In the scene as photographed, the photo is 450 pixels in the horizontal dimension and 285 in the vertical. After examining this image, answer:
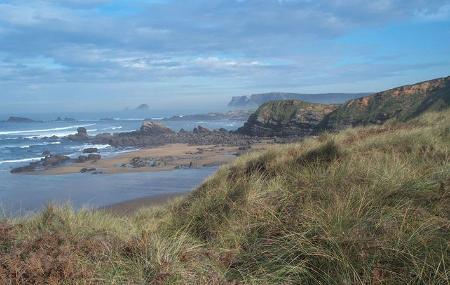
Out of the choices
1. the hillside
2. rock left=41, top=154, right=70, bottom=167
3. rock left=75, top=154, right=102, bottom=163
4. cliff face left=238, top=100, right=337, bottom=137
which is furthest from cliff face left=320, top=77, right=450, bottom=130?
the hillside

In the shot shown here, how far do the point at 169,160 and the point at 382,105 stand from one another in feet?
48.4

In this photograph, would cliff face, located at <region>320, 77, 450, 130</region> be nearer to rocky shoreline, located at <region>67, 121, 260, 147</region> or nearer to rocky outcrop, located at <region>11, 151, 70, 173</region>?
rocky shoreline, located at <region>67, 121, 260, 147</region>

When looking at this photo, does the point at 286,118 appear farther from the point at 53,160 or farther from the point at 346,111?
the point at 53,160

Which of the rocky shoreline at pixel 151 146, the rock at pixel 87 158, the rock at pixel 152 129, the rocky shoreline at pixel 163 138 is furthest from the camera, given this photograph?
the rock at pixel 152 129

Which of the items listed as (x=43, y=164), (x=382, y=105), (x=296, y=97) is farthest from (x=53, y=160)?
(x=296, y=97)

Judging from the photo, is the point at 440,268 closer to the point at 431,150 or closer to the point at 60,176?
the point at 431,150

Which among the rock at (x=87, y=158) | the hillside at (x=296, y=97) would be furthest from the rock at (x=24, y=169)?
the hillside at (x=296, y=97)

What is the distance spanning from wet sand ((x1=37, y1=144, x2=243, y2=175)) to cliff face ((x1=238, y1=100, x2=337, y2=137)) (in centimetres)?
637

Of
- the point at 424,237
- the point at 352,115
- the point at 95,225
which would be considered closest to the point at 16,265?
the point at 95,225

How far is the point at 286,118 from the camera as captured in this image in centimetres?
4241

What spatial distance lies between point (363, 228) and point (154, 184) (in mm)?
18309

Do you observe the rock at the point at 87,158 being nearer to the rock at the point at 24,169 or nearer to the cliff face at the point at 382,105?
the rock at the point at 24,169

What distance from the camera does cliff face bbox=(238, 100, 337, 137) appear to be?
131ft

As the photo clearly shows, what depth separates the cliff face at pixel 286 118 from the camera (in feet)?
131
